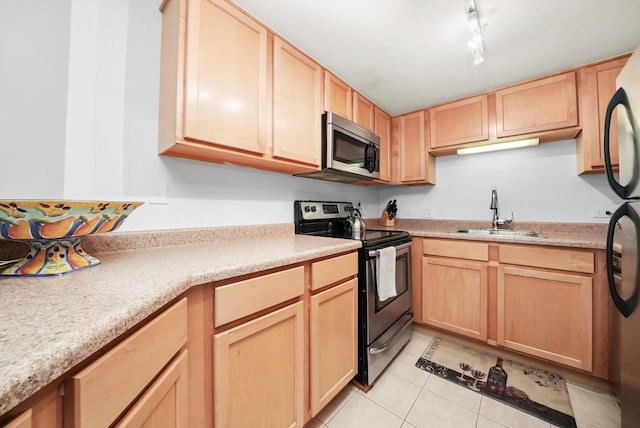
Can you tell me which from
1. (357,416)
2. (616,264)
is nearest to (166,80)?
(357,416)

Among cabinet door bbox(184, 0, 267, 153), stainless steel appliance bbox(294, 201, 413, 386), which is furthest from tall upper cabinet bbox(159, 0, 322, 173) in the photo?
stainless steel appliance bbox(294, 201, 413, 386)

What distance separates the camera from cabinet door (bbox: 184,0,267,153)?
3.50 ft

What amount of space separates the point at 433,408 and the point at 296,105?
1.96m

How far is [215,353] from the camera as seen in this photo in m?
0.78

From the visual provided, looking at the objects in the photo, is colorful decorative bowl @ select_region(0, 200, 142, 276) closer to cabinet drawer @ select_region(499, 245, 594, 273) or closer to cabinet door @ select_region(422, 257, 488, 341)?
cabinet door @ select_region(422, 257, 488, 341)

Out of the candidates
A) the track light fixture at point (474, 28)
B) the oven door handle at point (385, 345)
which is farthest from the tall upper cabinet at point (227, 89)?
the oven door handle at point (385, 345)

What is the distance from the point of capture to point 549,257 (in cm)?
152

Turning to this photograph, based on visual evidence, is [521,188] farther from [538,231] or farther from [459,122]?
[459,122]

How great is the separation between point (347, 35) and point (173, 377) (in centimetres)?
183

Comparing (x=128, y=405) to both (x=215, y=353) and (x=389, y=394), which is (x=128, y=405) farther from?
(x=389, y=394)

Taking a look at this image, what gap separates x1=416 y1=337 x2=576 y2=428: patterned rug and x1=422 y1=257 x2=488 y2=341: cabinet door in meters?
0.17

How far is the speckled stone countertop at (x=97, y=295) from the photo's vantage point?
314 millimetres

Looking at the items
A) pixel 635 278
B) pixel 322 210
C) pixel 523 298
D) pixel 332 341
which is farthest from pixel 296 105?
pixel 523 298

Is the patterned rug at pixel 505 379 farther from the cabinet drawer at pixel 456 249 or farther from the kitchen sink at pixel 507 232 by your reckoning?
the kitchen sink at pixel 507 232
